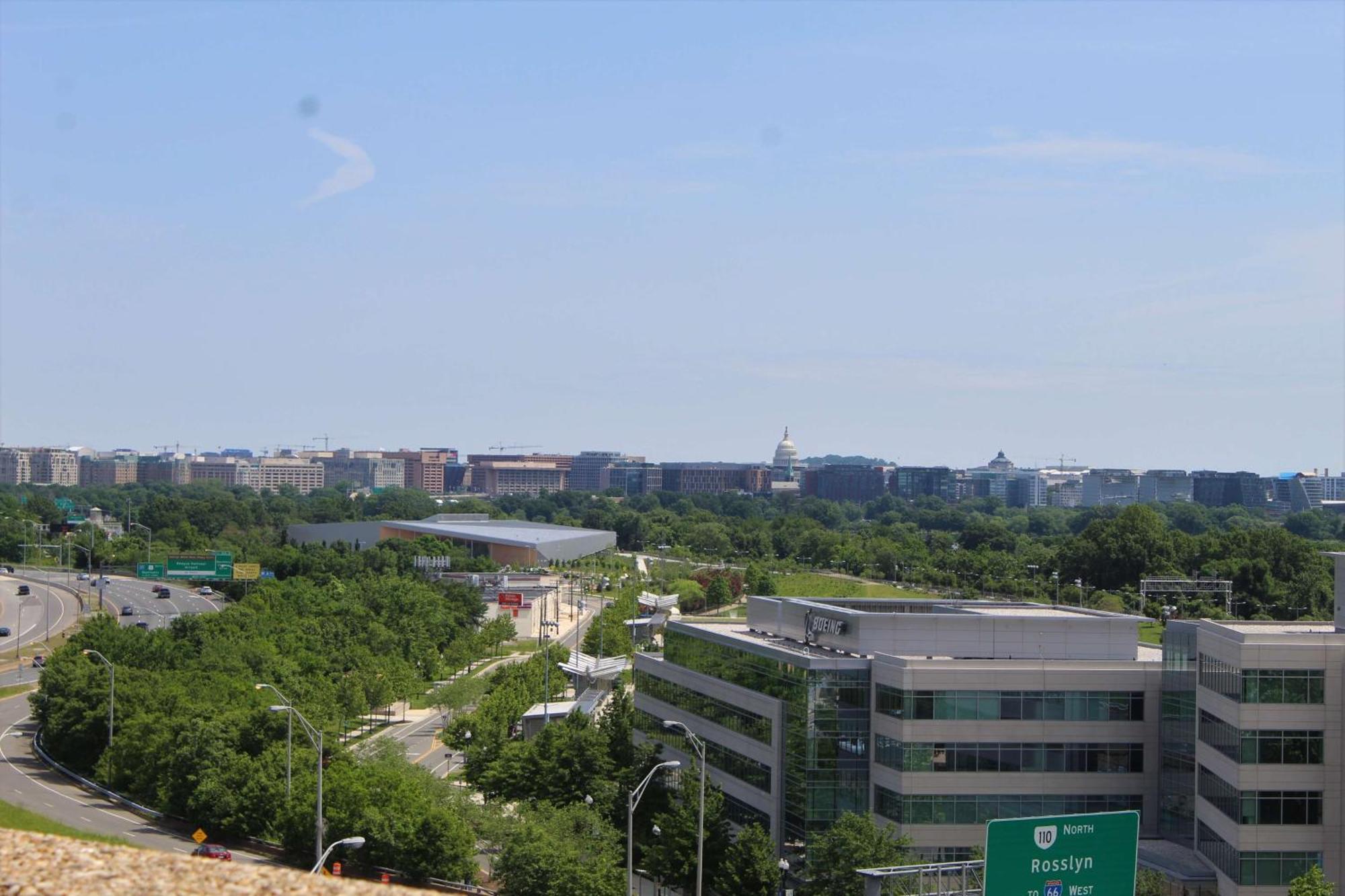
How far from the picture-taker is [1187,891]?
42.6 m

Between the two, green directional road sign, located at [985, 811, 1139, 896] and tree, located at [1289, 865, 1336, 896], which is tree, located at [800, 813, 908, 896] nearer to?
tree, located at [1289, 865, 1336, 896]

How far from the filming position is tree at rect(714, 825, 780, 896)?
44938 millimetres

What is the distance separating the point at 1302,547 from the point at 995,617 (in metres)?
110

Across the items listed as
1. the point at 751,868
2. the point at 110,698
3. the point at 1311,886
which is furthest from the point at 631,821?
the point at 110,698

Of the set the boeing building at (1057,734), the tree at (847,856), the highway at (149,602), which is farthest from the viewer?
the highway at (149,602)

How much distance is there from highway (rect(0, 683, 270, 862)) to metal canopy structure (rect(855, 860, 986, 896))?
2425 centimetres

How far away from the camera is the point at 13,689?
98688mm

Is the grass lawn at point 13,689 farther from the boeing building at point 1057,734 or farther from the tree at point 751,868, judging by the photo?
the tree at point 751,868

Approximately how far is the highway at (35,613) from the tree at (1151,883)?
91.3 meters

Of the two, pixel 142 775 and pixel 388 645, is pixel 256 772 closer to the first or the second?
pixel 142 775

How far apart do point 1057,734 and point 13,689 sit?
7491 cm

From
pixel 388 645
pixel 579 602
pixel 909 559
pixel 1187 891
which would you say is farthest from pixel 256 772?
pixel 909 559

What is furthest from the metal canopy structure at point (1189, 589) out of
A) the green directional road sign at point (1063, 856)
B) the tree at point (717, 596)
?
the green directional road sign at point (1063, 856)

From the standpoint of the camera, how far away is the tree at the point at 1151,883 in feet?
134
